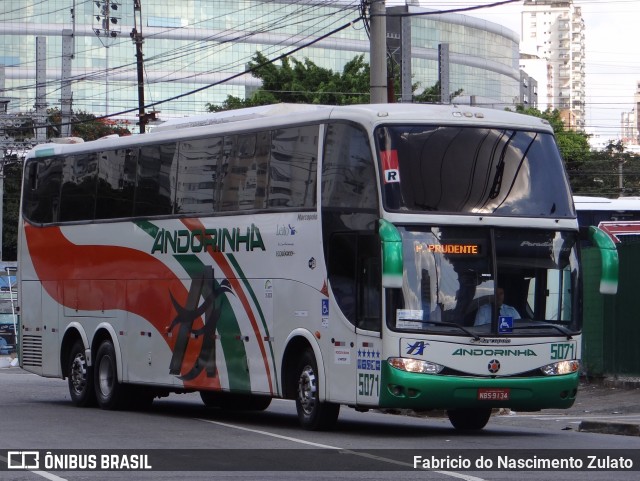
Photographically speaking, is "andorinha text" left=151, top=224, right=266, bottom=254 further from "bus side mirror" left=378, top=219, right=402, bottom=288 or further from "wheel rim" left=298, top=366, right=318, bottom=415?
"bus side mirror" left=378, top=219, right=402, bottom=288

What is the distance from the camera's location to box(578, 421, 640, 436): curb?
17.4m

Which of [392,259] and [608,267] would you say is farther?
[608,267]

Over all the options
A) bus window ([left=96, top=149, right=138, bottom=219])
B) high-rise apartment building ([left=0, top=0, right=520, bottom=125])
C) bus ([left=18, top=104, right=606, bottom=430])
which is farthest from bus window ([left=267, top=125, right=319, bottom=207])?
high-rise apartment building ([left=0, top=0, right=520, bottom=125])

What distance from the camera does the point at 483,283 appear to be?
631 inches

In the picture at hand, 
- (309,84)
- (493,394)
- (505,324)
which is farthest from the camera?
(309,84)

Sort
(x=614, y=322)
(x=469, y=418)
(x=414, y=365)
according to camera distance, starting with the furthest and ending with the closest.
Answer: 1. (x=614, y=322)
2. (x=469, y=418)
3. (x=414, y=365)

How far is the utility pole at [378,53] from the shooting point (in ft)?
80.3

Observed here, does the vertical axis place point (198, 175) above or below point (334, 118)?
below

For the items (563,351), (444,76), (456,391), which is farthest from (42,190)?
(444,76)

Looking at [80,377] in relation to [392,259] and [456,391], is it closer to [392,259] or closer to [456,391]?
[456,391]

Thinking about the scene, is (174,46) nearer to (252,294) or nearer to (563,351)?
(252,294)

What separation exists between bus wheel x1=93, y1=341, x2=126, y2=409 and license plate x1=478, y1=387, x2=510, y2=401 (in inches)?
294

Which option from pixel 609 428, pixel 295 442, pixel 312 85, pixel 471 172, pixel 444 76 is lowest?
pixel 609 428

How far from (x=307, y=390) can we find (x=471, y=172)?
332 centimetres
